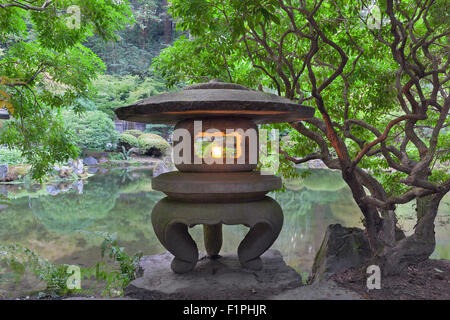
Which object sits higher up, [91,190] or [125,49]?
[125,49]

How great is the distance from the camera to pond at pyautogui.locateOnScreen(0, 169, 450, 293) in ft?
23.0

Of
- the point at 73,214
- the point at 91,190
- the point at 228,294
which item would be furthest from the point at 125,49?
the point at 228,294

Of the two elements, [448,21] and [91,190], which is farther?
[91,190]

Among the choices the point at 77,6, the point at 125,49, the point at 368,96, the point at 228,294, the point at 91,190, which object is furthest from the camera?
the point at 125,49

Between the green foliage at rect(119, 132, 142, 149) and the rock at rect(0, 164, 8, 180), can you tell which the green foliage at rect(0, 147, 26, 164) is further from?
the green foliage at rect(119, 132, 142, 149)

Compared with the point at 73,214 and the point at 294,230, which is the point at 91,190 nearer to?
the point at 73,214

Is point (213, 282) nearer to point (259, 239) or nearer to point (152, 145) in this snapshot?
point (259, 239)

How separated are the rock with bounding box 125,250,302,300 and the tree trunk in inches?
37.2

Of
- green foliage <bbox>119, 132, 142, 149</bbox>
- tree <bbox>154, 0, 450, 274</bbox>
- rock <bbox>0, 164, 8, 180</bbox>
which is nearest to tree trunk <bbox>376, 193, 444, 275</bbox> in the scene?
tree <bbox>154, 0, 450, 274</bbox>

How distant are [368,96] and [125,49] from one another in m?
21.8

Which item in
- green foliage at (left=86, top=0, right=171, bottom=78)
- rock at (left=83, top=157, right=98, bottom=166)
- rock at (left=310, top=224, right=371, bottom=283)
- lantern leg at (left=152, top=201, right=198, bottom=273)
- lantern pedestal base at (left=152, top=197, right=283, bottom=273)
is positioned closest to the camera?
lantern pedestal base at (left=152, top=197, right=283, bottom=273)

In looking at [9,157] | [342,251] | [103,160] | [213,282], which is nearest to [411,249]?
[342,251]

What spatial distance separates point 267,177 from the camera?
11.4ft

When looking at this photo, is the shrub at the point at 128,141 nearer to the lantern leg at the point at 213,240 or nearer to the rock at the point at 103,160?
the rock at the point at 103,160
